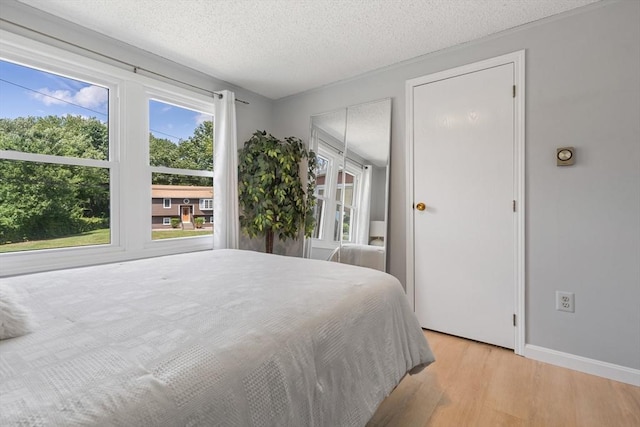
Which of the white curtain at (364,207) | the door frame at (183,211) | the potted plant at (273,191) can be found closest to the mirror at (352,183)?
the white curtain at (364,207)

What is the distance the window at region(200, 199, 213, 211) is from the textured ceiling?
124 cm

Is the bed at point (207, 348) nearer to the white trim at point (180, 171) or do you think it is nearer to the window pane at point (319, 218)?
the white trim at point (180, 171)

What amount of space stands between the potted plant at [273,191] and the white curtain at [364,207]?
53cm

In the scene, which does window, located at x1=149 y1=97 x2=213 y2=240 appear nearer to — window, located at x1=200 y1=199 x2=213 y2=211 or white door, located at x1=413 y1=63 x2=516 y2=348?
window, located at x1=200 y1=199 x2=213 y2=211

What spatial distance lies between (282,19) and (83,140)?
1.69 m

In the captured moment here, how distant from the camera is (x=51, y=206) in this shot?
209 centimetres

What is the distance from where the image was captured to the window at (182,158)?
2.63 m

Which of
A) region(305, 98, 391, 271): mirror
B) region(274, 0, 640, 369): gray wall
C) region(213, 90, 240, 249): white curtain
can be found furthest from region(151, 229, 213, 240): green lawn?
region(274, 0, 640, 369): gray wall

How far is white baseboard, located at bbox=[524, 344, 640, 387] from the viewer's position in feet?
5.89

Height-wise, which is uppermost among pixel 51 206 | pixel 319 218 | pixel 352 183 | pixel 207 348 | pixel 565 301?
pixel 352 183

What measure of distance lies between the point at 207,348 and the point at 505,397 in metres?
1.74

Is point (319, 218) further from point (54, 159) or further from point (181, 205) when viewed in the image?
point (54, 159)

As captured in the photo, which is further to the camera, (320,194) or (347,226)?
(320,194)

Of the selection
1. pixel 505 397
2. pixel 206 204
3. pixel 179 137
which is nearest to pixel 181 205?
pixel 206 204
